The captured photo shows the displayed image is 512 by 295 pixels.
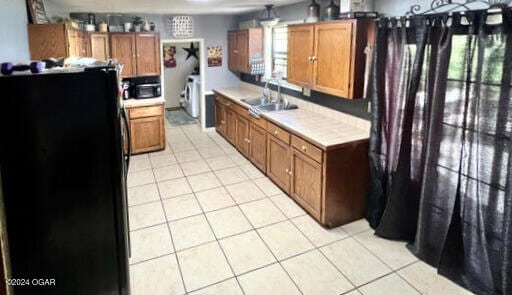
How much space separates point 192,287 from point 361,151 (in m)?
1.90

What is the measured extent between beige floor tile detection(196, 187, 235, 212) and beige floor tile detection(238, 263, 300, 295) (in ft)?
3.88

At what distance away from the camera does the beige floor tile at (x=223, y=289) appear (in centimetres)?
246

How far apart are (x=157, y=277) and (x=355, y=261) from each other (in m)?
1.56

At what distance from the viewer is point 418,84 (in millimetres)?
2678

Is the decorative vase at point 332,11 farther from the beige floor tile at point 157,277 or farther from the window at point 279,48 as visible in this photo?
the beige floor tile at point 157,277

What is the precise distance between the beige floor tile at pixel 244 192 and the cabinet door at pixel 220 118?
6.52 feet

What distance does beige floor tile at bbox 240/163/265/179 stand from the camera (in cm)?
458

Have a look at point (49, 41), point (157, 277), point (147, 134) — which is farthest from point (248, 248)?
point (147, 134)

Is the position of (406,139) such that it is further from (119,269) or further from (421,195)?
(119,269)

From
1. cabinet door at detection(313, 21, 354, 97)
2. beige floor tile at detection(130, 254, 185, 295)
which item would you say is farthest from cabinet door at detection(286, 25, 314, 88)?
beige floor tile at detection(130, 254, 185, 295)

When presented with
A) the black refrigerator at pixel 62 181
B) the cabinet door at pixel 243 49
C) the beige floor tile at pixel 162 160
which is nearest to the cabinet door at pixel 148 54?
the cabinet door at pixel 243 49

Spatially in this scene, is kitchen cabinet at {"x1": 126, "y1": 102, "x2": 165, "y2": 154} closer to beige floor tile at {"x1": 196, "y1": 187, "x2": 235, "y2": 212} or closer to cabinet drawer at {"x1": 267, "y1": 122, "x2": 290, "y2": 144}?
beige floor tile at {"x1": 196, "y1": 187, "x2": 235, "y2": 212}

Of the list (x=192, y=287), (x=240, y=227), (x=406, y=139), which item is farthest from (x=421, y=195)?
(x=192, y=287)

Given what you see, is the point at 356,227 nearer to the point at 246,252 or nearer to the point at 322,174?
the point at 322,174
